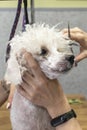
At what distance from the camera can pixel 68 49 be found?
68 centimetres

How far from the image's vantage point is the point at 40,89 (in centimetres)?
68

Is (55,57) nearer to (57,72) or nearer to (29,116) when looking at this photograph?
(57,72)

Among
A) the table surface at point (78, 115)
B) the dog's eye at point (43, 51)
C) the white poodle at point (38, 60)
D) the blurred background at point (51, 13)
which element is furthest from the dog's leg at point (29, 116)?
the blurred background at point (51, 13)

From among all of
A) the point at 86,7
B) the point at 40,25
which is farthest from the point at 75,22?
the point at 40,25

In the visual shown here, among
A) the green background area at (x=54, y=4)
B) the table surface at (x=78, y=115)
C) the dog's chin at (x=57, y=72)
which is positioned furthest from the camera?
the green background area at (x=54, y=4)

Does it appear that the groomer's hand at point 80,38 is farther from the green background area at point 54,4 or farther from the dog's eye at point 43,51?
the green background area at point 54,4

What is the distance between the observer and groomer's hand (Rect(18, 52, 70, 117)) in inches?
25.7

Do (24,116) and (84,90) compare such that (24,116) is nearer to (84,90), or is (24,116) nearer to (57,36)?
(57,36)

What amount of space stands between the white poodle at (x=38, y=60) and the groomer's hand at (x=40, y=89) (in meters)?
0.01

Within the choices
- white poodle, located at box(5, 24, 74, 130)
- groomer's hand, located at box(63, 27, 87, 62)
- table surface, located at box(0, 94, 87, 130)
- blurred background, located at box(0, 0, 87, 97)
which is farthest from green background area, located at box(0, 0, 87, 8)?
white poodle, located at box(5, 24, 74, 130)

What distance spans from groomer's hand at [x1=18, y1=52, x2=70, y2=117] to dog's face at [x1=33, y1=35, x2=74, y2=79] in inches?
0.6

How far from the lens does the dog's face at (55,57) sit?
63 centimetres

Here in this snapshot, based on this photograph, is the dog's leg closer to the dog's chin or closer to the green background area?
the dog's chin

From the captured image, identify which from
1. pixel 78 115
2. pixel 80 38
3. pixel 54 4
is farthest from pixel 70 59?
pixel 54 4
